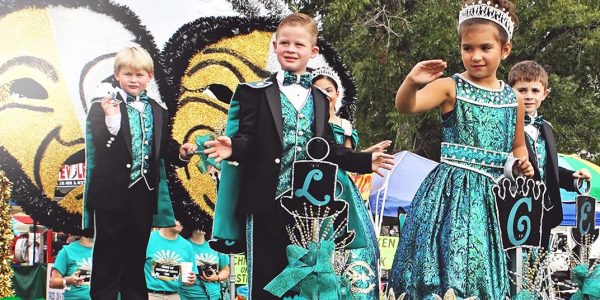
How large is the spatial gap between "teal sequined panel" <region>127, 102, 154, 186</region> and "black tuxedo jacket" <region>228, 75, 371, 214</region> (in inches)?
34.1

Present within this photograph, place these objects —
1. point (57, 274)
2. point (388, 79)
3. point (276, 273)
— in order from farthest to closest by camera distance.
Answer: point (388, 79)
point (57, 274)
point (276, 273)

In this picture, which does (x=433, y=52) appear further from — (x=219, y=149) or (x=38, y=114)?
(x=219, y=149)

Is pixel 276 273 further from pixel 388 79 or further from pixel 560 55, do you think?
pixel 560 55

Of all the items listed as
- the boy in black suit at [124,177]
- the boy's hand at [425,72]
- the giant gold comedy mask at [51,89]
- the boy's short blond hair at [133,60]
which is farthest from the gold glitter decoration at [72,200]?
the boy's hand at [425,72]

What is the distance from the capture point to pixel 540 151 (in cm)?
611

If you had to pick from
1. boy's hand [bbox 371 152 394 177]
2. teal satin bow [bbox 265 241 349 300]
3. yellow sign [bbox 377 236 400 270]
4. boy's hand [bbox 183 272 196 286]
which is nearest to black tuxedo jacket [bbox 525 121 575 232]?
boy's hand [bbox 371 152 394 177]

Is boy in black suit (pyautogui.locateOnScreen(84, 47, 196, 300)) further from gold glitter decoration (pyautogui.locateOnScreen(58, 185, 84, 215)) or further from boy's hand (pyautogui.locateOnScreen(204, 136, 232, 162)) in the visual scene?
boy's hand (pyautogui.locateOnScreen(204, 136, 232, 162))

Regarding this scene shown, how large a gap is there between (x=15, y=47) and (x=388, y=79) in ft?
34.3

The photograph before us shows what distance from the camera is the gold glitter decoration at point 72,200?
5781 mm

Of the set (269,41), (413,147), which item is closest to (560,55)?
(413,147)

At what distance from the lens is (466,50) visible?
185 inches

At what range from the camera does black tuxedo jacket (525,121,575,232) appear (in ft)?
19.7

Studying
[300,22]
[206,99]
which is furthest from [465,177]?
[206,99]

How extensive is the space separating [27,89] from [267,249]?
2.30m
